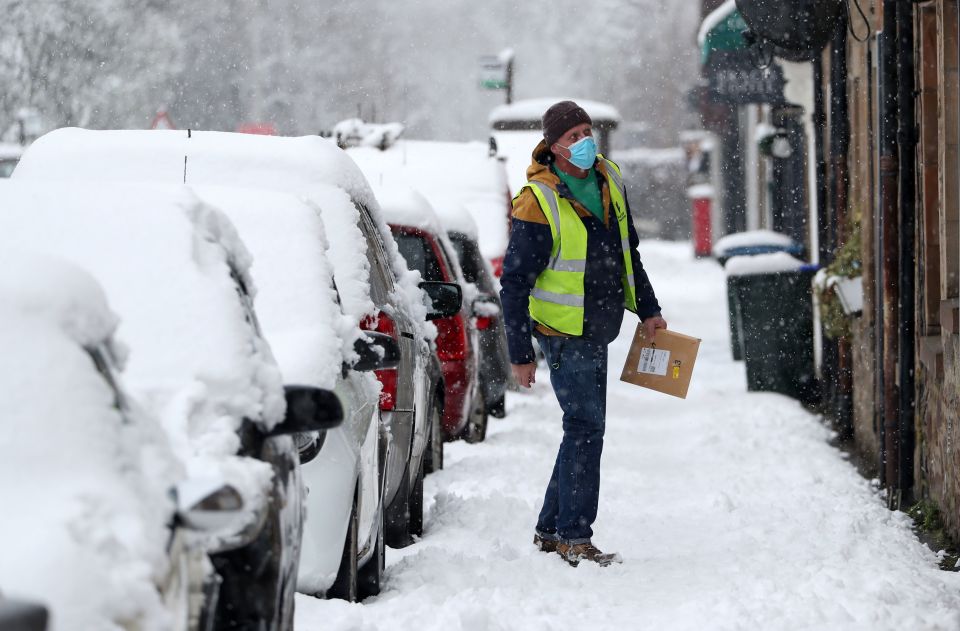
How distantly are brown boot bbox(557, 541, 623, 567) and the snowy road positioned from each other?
0.23ft

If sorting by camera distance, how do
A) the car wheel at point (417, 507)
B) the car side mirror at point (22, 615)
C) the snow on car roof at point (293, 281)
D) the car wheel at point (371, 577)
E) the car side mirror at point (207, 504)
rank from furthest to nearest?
the car wheel at point (417, 507)
the car wheel at point (371, 577)
the snow on car roof at point (293, 281)
the car side mirror at point (207, 504)
the car side mirror at point (22, 615)

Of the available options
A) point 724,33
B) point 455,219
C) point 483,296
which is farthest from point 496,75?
point 483,296

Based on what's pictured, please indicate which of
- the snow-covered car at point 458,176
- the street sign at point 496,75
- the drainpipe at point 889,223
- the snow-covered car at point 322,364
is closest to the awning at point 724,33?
the snow-covered car at point 458,176

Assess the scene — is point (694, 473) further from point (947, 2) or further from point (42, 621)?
point (42, 621)

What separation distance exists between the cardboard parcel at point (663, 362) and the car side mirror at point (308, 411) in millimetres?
Answer: 3368

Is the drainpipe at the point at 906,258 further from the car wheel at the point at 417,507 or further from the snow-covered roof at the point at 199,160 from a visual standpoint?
the snow-covered roof at the point at 199,160

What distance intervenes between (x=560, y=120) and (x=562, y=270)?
2.14ft

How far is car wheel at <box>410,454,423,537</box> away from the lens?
721 centimetres

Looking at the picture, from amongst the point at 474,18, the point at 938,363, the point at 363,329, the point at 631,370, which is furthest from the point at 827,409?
the point at 474,18

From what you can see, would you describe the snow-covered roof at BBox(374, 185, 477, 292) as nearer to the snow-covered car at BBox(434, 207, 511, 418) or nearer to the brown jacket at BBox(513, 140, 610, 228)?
the snow-covered car at BBox(434, 207, 511, 418)

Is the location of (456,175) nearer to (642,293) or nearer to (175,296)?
(642,293)

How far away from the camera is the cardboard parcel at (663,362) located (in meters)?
6.88

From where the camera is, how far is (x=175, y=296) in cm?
364

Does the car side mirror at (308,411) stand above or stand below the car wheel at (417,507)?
above
